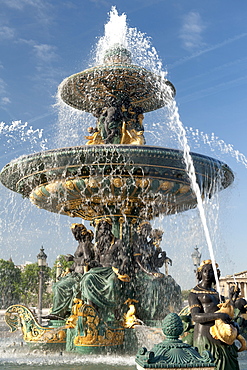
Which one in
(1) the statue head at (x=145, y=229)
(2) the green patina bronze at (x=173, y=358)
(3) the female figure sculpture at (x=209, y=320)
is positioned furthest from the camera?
(1) the statue head at (x=145, y=229)

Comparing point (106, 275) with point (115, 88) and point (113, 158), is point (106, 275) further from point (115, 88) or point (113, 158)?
point (115, 88)

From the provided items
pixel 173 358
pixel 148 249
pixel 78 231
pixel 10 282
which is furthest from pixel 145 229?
pixel 10 282

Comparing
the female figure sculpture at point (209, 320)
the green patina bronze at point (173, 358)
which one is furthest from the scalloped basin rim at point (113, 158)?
the green patina bronze at point (173, 358)

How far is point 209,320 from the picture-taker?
491cm

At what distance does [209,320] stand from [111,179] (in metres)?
5.00

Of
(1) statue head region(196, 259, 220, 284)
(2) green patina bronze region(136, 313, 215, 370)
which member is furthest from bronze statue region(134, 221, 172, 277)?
(2) green patina bronze region(136, 313, 215, 370)

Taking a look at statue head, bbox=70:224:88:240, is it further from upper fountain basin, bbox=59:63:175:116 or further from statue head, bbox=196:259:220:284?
statue head, bbox=196:259:220:284

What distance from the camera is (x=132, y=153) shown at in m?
8.73

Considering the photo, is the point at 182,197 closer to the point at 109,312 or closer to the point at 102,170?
the point at 102,170

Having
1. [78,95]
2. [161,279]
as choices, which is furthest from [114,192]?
[78,95]

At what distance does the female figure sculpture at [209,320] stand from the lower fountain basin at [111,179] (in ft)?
12.7

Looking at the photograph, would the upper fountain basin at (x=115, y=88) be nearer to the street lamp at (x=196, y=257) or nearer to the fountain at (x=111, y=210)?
the fountain at (x=111, y=210)

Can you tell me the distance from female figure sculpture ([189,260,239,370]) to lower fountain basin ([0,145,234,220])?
153 inches

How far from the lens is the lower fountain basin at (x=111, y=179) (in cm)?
891
